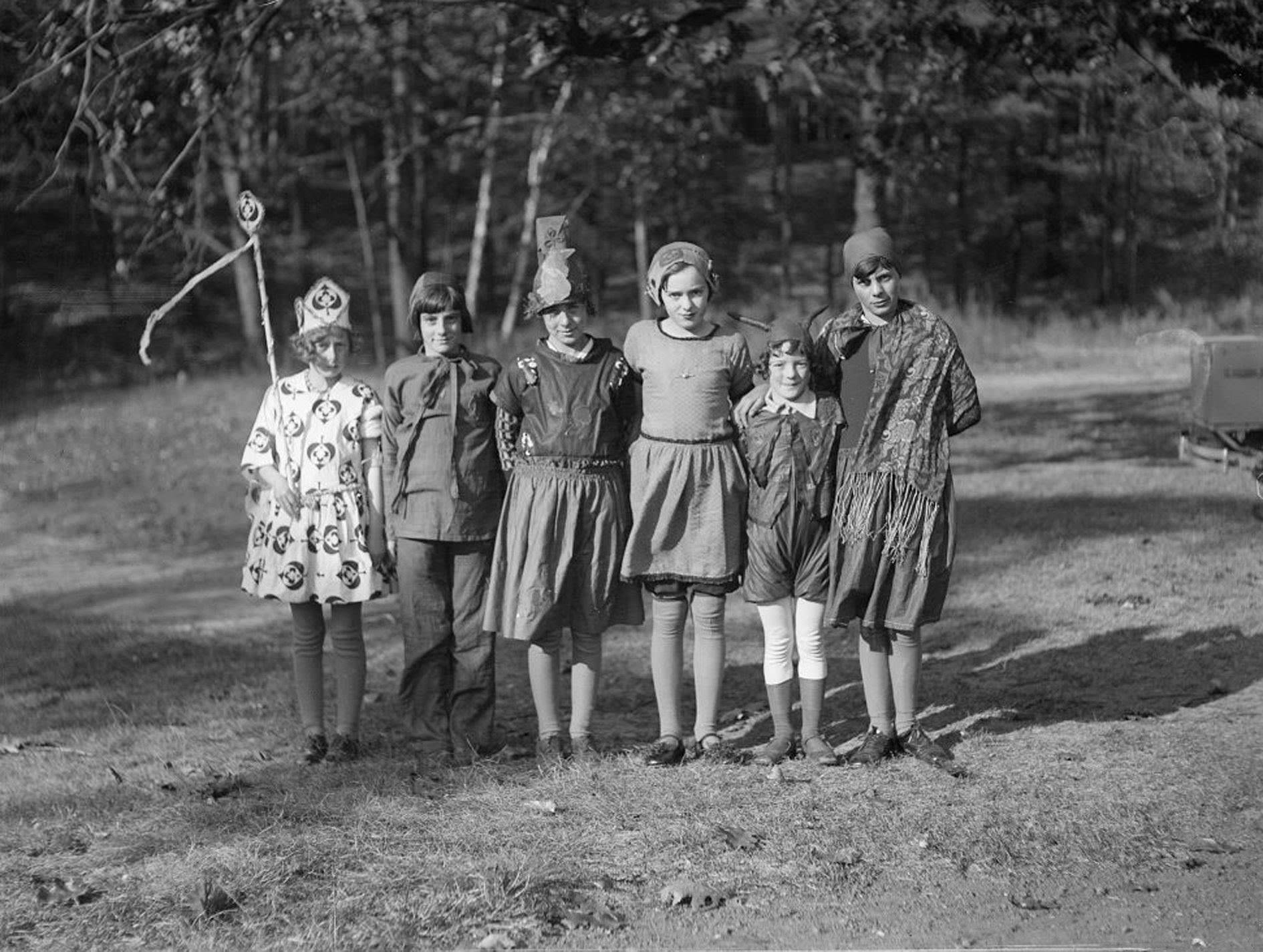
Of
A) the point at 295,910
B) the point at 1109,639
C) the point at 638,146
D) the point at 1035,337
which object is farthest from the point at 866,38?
the point at 1035,337

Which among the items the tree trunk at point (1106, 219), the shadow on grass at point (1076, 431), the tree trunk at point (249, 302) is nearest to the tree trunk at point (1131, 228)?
the tree trunk at point (1106, 219)

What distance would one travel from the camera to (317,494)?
233 inches

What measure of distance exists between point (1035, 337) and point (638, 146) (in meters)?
6.59

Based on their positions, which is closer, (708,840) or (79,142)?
(708,840)

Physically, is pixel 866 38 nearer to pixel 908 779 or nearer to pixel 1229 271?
pixel 908 779

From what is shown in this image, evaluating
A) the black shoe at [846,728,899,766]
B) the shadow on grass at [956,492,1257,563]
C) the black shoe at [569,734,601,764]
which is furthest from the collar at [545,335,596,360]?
the shadow on grass at [956,492,1257,563]

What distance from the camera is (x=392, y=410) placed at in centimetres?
594

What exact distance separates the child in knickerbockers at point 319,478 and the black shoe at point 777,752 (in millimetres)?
1447

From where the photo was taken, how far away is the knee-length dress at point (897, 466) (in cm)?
549

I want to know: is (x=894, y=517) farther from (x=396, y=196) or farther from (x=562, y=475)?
(x=396, y=196)

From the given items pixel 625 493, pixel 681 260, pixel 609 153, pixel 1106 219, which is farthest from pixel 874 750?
pixel 1106 219

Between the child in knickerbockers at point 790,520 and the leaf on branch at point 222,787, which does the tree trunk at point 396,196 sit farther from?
the child in knickerbockers at point 790,520

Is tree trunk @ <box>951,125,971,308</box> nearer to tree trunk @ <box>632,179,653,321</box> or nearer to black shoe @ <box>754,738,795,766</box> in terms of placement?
tree trunk @ <box>632,179,653,321</box>

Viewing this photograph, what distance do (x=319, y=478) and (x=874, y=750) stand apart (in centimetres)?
211
